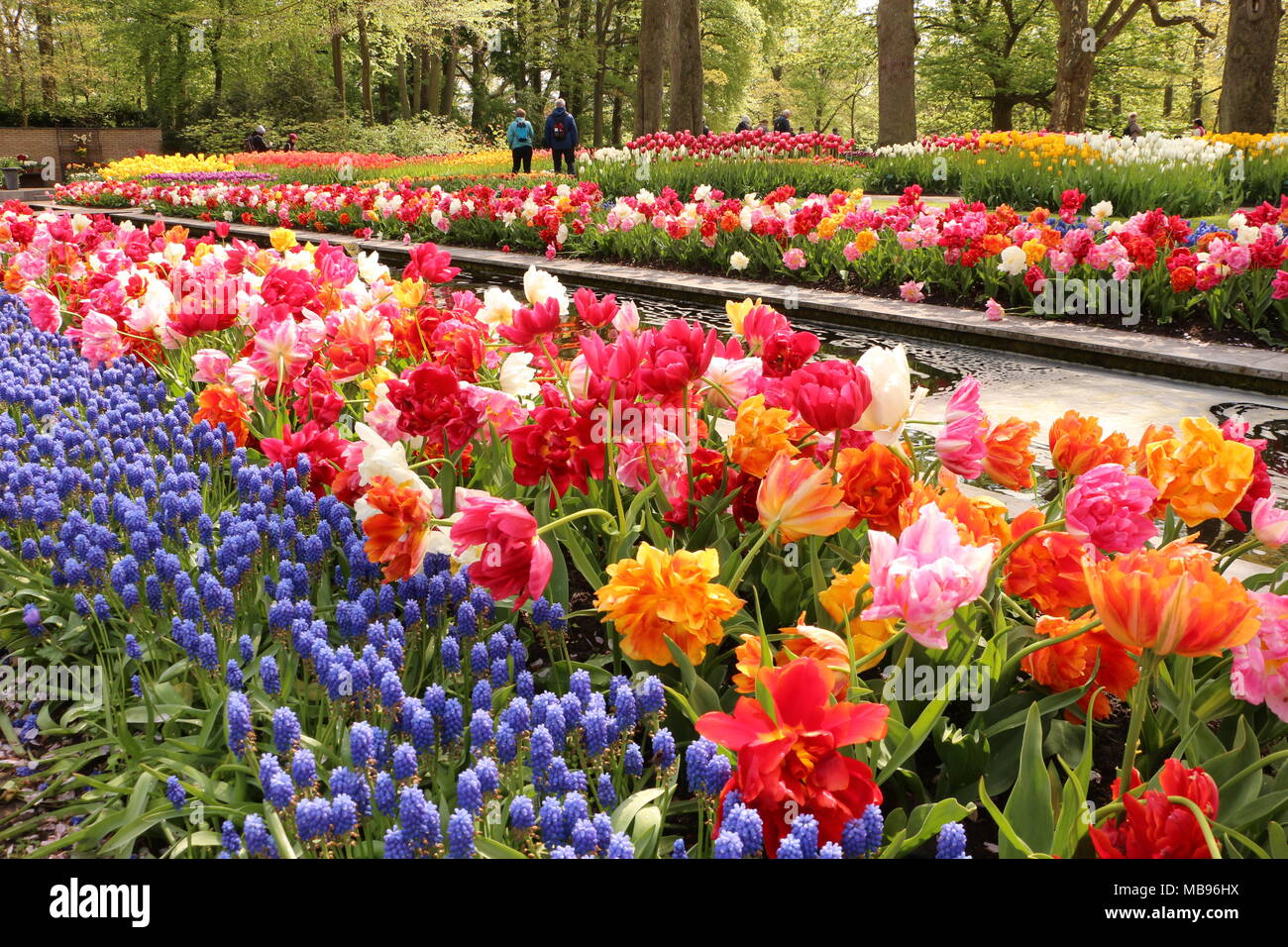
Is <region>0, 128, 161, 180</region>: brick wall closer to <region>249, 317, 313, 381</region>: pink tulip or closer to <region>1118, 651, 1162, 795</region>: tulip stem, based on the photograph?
<region>249, 317, 313, 381</region>: pink tulip

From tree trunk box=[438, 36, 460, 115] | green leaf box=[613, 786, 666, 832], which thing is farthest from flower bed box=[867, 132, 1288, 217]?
tree trunk box=[438, 36, 460, 115]

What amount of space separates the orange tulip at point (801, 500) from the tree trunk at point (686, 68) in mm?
17656

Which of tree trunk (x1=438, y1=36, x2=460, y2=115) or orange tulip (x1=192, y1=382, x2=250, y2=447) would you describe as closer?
orange tulip (x1=192, y1=382, x2=250, y2=447)

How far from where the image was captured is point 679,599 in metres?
1.69

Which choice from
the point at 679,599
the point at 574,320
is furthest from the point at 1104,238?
the point at 679,599

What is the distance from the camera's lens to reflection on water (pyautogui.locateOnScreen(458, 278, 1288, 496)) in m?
4.94

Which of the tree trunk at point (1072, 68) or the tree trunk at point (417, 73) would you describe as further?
the tree trunk at point (417, 73)

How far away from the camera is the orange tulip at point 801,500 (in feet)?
5.91

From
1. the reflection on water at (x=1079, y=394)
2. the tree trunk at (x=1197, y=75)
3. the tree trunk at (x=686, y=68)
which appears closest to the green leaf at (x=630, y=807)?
the reflection on water at (x=1079, y=394)

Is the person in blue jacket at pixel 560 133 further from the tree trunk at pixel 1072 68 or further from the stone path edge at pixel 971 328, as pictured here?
the stone path edge at pixel 971 328

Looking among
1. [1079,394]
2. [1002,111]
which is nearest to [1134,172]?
[1079,394]

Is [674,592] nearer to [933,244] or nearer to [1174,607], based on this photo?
[1174,607]

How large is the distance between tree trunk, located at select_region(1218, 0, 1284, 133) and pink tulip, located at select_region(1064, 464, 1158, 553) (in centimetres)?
1794

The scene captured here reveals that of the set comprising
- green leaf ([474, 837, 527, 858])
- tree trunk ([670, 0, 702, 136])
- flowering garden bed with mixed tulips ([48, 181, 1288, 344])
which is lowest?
green leaf ([474, 837, 527, 858])
